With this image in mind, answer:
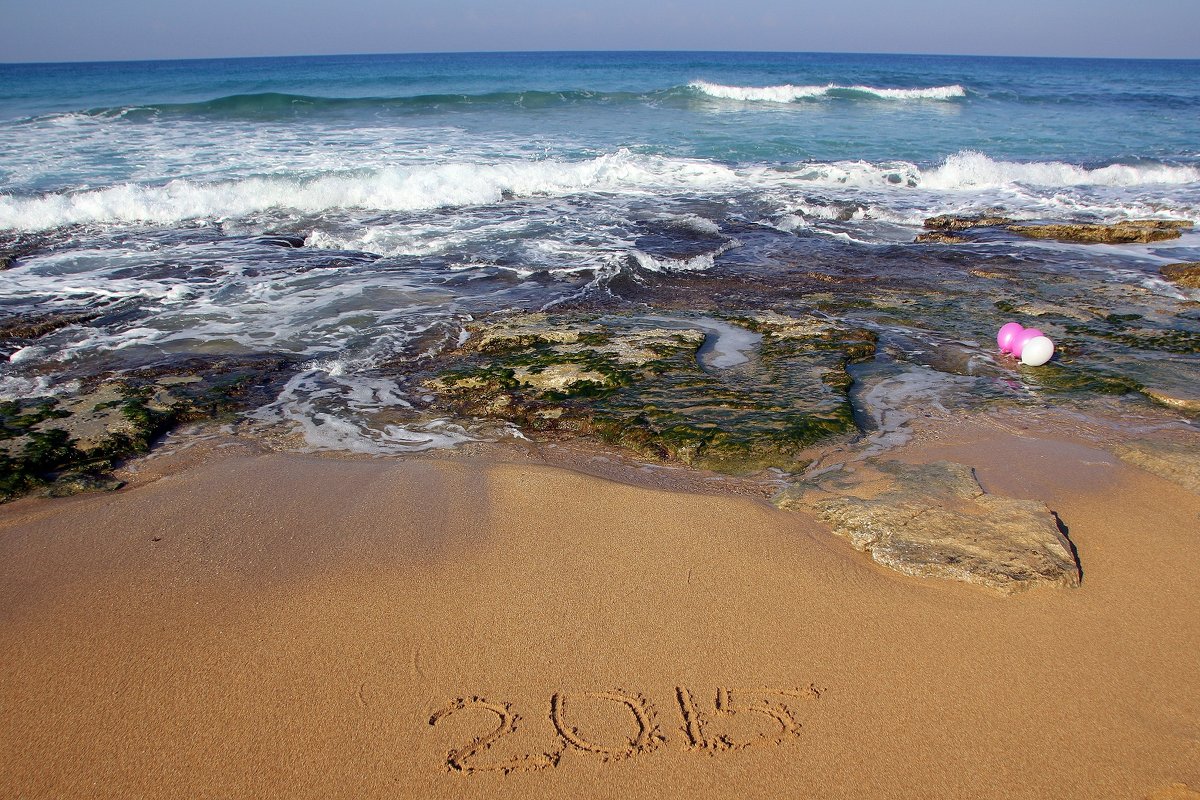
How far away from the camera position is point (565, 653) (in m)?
2.79

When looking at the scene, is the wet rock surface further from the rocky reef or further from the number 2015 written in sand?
the rocky reef

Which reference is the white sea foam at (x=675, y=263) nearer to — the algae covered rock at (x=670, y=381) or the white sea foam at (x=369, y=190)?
the algae covered rock at (x=670, y=381)

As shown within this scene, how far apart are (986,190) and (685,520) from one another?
1405cm

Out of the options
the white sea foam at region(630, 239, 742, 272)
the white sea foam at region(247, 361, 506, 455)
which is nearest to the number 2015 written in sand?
the white sea foam at region(247, 361, 506, 455)

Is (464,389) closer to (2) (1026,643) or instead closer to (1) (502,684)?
(1) (502,684)

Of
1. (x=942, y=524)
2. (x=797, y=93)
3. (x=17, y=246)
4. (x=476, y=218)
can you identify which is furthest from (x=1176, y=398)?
(x=797, y=93)

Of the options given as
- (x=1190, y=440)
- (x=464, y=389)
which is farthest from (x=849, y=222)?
(x=464, y=389)

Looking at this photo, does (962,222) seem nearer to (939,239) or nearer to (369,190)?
(939,239)

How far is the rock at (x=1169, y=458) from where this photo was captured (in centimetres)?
400

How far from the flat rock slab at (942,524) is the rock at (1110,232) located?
8341 millimetres

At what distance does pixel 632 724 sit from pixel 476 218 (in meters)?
10.5

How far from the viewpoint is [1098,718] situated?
8.27ft

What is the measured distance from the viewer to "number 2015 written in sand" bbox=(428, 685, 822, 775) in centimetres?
235

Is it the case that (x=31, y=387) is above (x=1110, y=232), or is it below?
below
